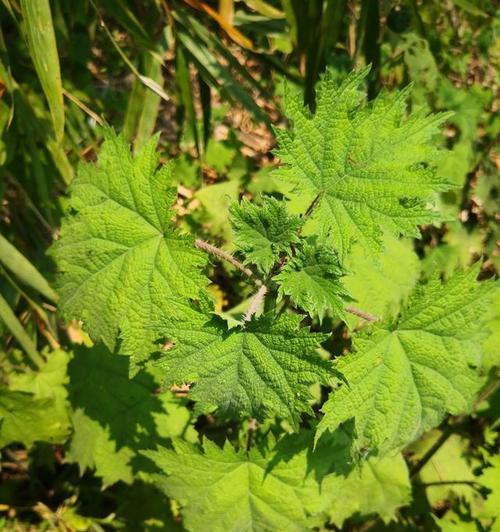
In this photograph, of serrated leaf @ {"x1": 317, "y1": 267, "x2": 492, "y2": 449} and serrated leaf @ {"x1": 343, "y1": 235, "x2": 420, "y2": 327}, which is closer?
serrated leaf @ {"x1": 317, "y1": 267, "x2": 492, "y2": 449}

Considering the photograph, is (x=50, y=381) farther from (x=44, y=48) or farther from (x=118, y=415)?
(x=44, y=48)

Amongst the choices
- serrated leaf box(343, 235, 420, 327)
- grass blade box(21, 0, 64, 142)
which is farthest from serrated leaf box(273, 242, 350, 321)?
grass blade box(21, 0, 64, 142)

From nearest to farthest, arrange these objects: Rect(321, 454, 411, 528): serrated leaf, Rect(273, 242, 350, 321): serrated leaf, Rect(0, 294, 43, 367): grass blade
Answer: Rect(273, 242, 350, 321): serrated leaf, Rect(321, 454, 411, 528): serrated leaf, Rect(0, 294, 43, 367): grass blade

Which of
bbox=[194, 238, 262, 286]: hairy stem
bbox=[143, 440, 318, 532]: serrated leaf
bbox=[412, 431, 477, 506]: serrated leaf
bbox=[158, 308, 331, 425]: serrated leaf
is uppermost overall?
bbox=[194, 238, 262, 286]: hairy stem

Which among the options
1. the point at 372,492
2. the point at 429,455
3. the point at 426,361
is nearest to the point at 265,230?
the point at 426,361

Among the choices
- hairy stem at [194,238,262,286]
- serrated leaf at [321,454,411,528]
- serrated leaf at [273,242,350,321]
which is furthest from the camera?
serrated leaf at [321,454,411,528]

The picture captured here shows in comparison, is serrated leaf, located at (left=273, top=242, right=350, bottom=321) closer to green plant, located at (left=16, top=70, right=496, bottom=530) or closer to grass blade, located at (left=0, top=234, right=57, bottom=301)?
green plant, located at (left=16, top=70, right=496, bottom=530)

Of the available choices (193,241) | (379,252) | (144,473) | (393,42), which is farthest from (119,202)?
(393,42)

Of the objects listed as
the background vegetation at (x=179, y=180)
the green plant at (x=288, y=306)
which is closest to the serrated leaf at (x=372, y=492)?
the background vegetation at (x=179, y=180)
